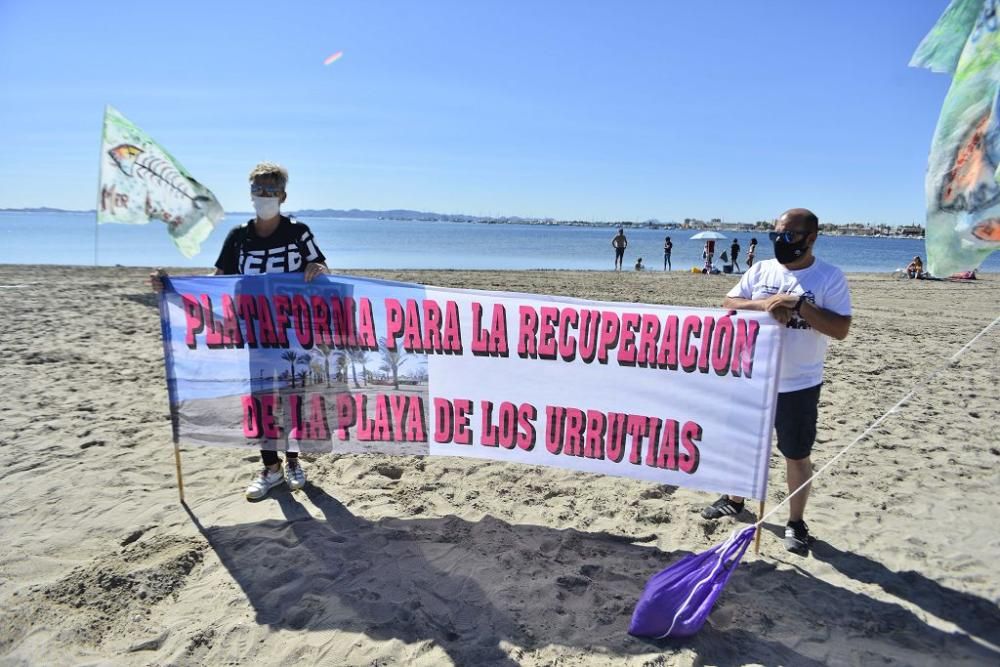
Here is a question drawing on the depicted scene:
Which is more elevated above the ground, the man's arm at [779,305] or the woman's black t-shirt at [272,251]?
the woman's black t-shirt at [272,251]

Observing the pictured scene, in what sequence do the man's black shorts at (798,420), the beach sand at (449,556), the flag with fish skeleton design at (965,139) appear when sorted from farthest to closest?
the man's black shorts at (798,420) → the beach sand at (449,556) → the flag with fish skeleton design at (965,139)

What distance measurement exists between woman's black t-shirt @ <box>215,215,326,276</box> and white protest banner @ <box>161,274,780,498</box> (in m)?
0.11

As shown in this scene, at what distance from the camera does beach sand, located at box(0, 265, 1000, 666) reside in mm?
2693

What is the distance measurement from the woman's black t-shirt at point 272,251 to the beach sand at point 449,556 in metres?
1.69

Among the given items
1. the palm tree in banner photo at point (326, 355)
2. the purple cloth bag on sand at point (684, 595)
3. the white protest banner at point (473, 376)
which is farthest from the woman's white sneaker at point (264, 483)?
the purple cloth bag on sand at point (684, 595)

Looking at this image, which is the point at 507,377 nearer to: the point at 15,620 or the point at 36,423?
the point at 15,620

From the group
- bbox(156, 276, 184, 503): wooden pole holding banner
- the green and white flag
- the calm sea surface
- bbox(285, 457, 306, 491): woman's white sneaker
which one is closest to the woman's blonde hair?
bbox(156, 276, 184, 503): wooden pole holding banner

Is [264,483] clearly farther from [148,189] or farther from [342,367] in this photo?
[148,189]

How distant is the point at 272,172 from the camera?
3.71m

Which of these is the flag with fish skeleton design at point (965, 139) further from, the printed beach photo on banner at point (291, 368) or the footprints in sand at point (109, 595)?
the footprints in sand at point (109, 595)

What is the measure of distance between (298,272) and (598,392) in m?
2.20

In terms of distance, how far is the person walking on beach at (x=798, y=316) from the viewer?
10.3ft

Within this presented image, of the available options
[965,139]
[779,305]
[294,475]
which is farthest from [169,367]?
[965,139]

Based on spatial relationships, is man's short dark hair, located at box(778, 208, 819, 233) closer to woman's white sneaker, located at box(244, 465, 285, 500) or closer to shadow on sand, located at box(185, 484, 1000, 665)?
shadow on sand, located at box(185, 484, 1000, 665)
